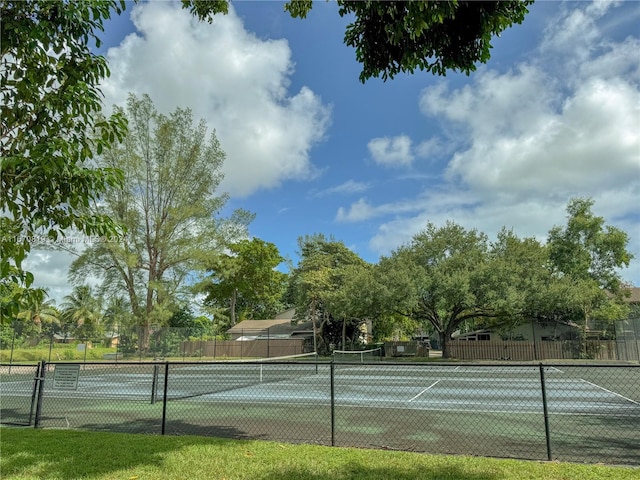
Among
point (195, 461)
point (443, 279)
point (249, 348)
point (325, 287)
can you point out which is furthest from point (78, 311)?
point (195, 461)

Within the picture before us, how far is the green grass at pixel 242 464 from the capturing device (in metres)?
5.24

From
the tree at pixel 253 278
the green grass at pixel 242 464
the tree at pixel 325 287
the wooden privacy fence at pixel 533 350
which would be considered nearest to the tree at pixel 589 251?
the wooden privacy fence at pixel 533 350

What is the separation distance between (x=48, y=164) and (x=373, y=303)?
111 ft

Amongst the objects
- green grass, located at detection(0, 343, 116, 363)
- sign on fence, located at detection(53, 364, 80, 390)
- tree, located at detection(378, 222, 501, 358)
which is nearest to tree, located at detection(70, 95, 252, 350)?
green grass, located at detection(0, 343, 116, 363)

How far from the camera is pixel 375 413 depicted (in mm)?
10062

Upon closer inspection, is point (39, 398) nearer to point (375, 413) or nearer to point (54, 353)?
point (375, 413)

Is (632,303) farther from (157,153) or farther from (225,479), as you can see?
(225,479)

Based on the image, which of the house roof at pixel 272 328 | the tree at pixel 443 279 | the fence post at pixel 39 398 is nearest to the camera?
the fence post at pixel 39 398

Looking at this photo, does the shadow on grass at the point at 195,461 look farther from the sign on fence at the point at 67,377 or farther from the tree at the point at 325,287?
the tree at the point at 325,287

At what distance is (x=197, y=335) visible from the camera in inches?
1561

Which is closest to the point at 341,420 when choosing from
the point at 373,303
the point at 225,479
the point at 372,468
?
the point at 372,468

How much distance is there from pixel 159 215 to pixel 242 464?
3469cm

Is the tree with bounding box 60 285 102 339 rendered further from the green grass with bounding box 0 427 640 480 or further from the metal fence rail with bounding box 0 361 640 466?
the green grass with bounding box 0 427 640 480

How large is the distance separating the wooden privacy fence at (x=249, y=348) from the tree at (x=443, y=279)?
13.6m
